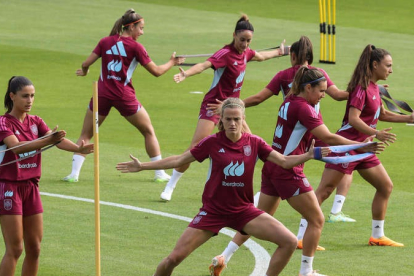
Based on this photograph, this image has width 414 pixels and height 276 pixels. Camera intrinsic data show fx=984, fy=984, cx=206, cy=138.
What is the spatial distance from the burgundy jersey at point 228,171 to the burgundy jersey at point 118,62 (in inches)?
237

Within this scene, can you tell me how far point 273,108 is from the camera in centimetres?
2298

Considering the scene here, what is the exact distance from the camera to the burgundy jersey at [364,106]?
1144cm

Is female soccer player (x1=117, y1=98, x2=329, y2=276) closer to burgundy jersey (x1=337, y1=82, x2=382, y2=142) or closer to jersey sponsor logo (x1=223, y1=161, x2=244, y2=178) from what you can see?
jersey sponsor logo (x1=223, y1=161, x2=244, y2=178)

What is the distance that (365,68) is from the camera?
11648 mm

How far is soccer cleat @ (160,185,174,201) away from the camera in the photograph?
14055 mm

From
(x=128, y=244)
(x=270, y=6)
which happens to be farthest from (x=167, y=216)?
(x=270, y=6)

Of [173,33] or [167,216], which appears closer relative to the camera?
[167,216]

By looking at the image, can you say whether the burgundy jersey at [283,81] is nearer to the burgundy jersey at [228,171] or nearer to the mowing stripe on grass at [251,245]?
the mowing stripe on grass at [251,245]

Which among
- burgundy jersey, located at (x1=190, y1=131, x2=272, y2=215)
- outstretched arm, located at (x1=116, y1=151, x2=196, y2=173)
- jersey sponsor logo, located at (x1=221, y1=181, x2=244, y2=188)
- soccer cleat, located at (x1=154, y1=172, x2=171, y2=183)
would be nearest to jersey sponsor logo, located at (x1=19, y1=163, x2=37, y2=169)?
outstretched arm, located at (x1=116, y1=151, x2=196, y2=173)

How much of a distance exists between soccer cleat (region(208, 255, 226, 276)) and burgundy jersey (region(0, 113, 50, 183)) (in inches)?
84.5

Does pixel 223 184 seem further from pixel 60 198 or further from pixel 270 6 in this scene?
pixel 270 6

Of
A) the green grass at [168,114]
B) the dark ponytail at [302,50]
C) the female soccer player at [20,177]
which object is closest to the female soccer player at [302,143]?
the green grass at [168,114]

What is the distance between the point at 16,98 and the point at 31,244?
1.40 m

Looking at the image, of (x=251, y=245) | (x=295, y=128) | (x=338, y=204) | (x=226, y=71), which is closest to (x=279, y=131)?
(x=295, y=128)
